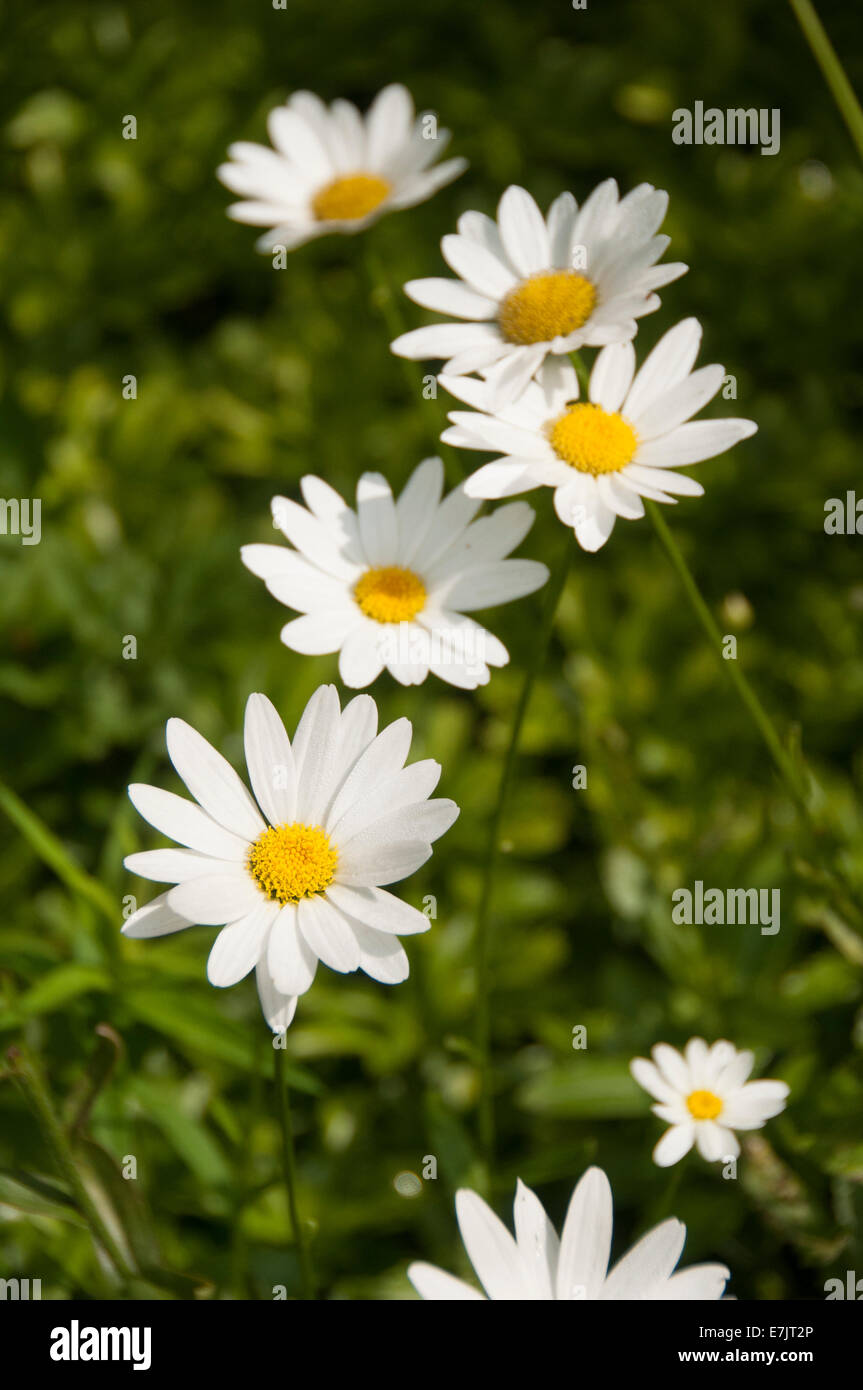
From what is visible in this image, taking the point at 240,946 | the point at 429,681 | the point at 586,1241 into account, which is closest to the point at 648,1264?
the point at 586,1241

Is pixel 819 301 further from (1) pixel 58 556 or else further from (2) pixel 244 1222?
(2) pixel 244 1222

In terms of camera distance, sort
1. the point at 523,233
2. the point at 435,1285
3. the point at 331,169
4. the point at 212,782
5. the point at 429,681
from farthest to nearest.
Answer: the point at 429,681 → the point at 331,169 → the point at 523,233 → the point at 212,782 → the point at 435,1285

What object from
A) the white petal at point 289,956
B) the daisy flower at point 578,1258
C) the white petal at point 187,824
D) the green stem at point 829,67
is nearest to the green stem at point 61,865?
the white petal at point 187,824

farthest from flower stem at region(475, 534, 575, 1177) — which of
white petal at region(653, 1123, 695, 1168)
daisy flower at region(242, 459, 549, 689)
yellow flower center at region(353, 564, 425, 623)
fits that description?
white petal at region(653, 1123, 695, 1168)

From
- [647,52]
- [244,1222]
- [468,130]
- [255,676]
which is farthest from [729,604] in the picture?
[647,52]

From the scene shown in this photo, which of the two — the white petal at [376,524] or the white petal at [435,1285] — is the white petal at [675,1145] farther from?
the white petal at [376,524]

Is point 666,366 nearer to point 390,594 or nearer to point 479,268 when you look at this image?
point 479,268

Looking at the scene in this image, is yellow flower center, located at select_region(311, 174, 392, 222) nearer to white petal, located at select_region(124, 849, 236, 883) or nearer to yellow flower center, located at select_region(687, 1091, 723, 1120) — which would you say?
white petal, located at select_region(124, 849, 236, 883)
